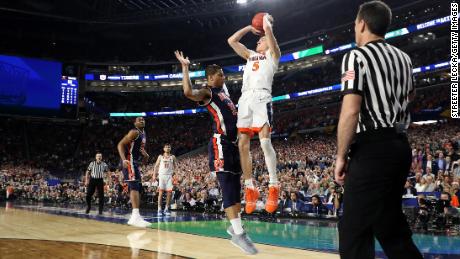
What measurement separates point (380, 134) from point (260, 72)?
2574mm

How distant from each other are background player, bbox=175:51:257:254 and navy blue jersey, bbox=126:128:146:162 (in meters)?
3.74

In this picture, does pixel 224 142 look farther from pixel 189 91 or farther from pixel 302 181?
pixel 302 181

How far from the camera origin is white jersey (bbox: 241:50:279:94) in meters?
4.59

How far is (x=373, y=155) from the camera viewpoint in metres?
2.12

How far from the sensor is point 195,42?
38.0 m

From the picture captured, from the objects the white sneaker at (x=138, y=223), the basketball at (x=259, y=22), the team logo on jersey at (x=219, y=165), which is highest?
the basketball at (x=259, y=22)

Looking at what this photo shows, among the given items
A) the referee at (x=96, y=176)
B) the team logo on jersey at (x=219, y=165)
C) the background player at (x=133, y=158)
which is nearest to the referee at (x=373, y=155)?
the team logo on jersey at (x=219, y=165)

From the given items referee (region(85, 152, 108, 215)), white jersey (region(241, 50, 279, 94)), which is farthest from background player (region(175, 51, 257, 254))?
referee (region(85, 152, 108, 215))

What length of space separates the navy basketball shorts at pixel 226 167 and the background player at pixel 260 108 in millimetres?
116

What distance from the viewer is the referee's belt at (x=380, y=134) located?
2174 millimetres

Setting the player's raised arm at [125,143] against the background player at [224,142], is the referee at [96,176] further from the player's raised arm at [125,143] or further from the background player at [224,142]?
the background player at [224,142]

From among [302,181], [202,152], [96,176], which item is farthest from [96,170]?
[202,152]

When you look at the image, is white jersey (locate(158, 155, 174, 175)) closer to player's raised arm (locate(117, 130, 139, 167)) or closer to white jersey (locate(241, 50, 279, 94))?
player's raised arm (locate(117, 130, 139, 167))

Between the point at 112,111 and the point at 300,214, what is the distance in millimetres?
31530
